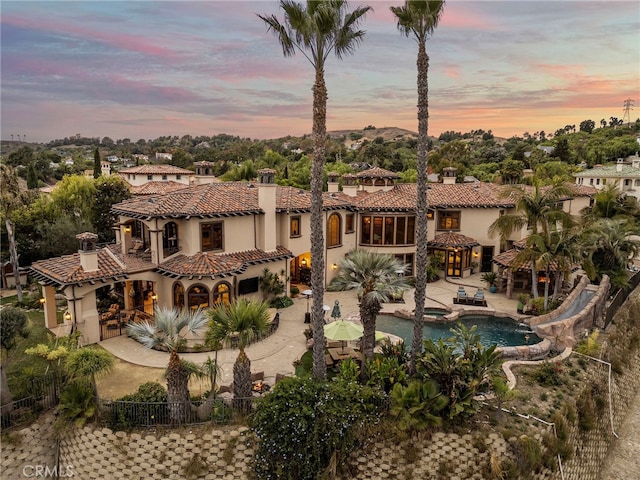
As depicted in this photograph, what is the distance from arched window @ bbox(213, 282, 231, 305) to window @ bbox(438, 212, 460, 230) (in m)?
18.7

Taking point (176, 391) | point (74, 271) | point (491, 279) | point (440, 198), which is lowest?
point (491, 279)

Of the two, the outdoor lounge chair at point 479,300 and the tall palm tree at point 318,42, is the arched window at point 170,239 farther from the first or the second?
the outdoor lounge chair at point 479,300

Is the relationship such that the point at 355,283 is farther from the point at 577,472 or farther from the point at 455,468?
the point at 577,472

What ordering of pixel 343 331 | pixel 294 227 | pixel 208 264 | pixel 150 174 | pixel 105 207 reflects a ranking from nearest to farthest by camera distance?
pixel 343 331
pixel 208 264
pixel 294 227
pixel 105 207
pixel 150 174

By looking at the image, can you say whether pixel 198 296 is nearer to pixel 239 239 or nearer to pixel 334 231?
pixel 239 239

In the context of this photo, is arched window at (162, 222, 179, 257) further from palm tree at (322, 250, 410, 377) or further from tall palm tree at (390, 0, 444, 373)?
tall palm tree at (390, 0, 444, 373)

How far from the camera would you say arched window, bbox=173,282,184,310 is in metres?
21.9

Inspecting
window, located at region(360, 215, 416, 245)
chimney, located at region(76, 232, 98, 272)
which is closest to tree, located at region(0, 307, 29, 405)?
chimney, located at region(76, 232, 98, 272)

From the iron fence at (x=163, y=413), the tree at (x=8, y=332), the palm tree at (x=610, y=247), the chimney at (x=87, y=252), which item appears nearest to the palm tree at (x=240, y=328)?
the iron fence at (x=163, y=413)

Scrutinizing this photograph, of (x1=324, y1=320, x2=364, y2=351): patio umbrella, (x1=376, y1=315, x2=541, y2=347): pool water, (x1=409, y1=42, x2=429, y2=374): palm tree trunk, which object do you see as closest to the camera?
(x1=409, y1=42, x2=429, y2=374): palm tree trunk

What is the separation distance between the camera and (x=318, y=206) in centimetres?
1388

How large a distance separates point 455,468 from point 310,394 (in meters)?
5.27

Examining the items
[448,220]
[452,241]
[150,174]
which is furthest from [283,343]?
[150,174]

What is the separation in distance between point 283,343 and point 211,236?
760 cm
